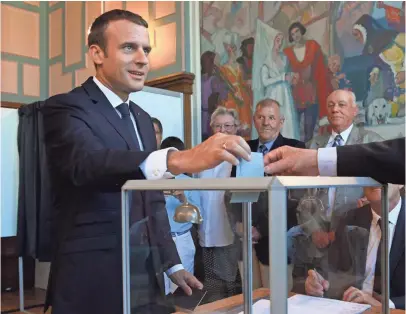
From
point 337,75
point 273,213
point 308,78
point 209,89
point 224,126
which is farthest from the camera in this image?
point 209,89

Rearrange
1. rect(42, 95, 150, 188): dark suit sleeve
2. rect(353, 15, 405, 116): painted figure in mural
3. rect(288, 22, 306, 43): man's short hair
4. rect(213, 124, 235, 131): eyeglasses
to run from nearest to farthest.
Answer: rect(42, 95, 150, 188): dark suit sleeve, rect(353, 15, 405, 116): painted figure in mural, rect(288, 22, 306, 43): man's short hair, rect(213, 124, 235, 131): eyeglasses

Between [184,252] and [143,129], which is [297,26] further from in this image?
[184,252]

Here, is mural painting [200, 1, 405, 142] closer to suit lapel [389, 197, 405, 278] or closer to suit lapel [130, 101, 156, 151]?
suit lapel [389, 197, 405, 278]

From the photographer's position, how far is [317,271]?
2.98 ft

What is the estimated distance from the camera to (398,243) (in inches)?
42.6

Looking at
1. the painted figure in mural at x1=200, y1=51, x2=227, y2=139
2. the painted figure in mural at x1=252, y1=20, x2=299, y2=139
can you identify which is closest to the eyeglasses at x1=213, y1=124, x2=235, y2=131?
the painted figure in mural at x1=200, y1=51, x2=227, y2=139

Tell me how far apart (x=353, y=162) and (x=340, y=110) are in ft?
6.89

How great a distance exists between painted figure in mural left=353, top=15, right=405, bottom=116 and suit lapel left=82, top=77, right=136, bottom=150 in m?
1.94

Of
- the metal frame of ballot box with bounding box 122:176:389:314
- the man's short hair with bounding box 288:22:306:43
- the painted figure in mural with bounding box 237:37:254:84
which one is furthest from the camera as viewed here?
the painted figure in mural with bounding box 237:37:254:84

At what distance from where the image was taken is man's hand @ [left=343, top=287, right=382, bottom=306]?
3.11 ft

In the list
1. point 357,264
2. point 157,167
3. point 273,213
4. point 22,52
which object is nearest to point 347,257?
point 357,264

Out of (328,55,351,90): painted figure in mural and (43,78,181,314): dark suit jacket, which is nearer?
(43,78,181,314): dark suit jacket

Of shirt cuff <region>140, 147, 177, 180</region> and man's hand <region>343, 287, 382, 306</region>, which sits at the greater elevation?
shirt cuff <region>140, 147, 177, 180</region>

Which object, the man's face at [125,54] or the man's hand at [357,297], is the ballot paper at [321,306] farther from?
the man's face at [125,54]
